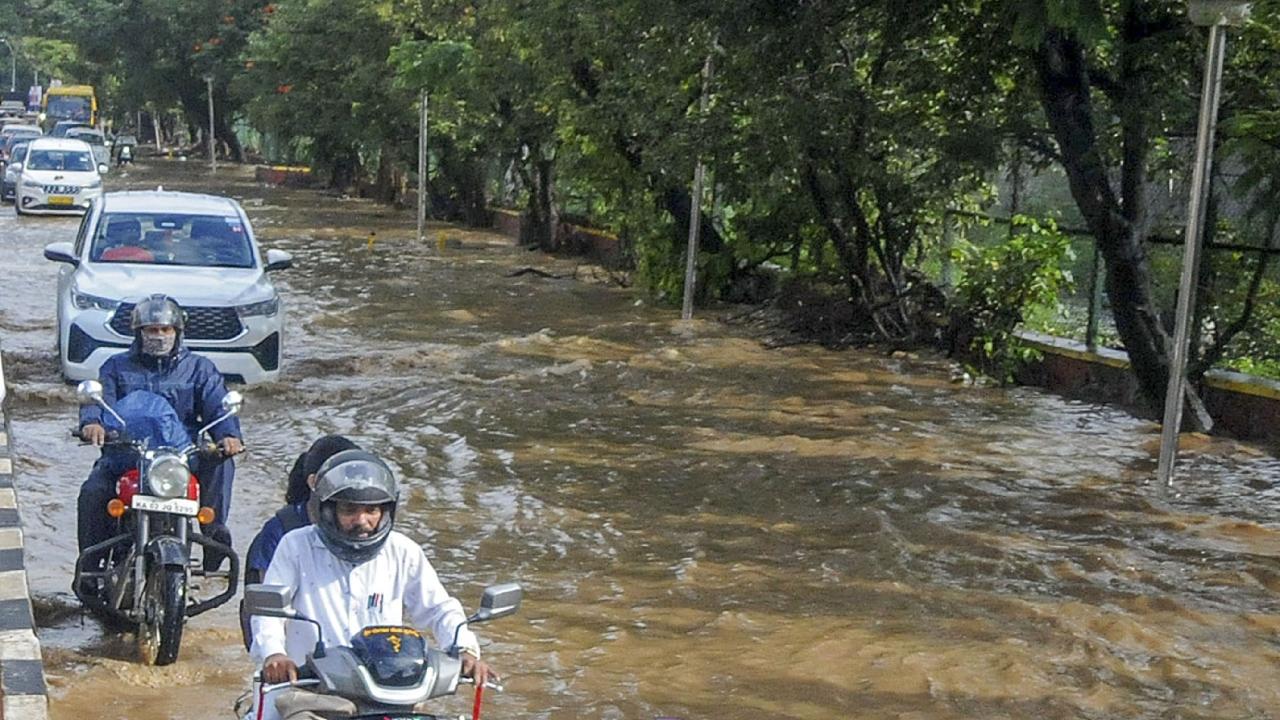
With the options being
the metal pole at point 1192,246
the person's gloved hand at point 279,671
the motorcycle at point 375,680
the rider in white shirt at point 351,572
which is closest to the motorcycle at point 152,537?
the rider in white shirt at point 351,572

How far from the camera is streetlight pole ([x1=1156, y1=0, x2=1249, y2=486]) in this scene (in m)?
11.5

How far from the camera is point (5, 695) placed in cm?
633

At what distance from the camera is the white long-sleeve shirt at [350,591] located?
205 inches

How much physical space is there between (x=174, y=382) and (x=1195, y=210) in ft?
23.2

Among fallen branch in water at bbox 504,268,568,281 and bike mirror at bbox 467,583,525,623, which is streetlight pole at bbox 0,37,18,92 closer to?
fallen branch in water at bbox 504,268,568,281

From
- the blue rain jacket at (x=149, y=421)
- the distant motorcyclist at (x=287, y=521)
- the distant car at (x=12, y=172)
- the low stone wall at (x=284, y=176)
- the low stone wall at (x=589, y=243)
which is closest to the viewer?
the distant motorcyclist at (x=287, y=521)

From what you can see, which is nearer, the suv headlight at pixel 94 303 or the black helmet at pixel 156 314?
the black helmet at pixel 156 314

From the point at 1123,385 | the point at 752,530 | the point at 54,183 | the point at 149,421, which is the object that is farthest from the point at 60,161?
the point at 149,421

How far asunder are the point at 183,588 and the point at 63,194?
3198 cm

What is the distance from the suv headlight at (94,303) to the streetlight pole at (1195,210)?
805 centimetres

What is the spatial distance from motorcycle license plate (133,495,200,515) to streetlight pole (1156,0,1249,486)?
23.3 ft

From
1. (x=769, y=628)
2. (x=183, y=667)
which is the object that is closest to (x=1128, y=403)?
(x=769, y=628)

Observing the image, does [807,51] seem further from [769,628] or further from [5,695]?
[5,695]

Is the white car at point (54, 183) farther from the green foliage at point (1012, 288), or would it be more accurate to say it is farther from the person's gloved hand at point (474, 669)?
the person's gloved hand at point (474, 669)
